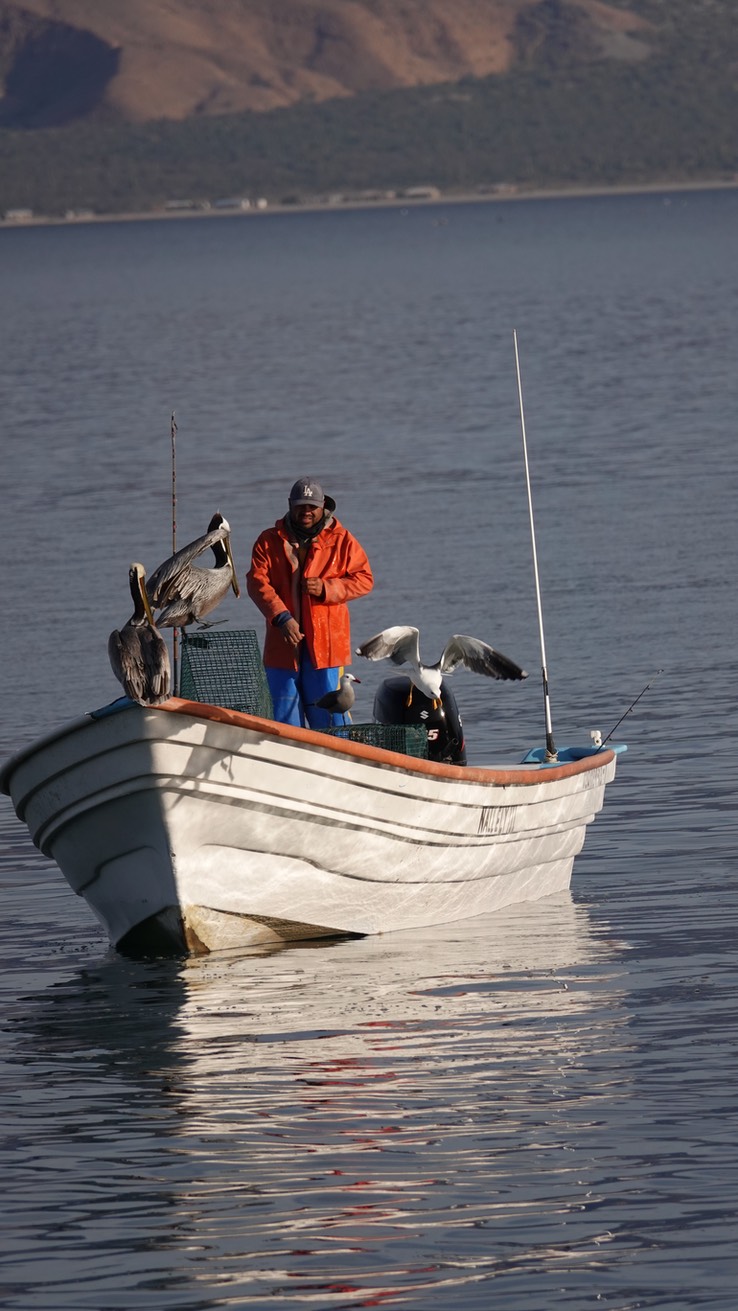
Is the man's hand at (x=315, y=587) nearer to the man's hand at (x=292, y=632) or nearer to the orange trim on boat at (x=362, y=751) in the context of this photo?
the man's hand at (x=292, y=632)

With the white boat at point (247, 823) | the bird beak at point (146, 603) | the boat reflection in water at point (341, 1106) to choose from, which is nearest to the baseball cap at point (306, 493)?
the white boat at point (247, 823)

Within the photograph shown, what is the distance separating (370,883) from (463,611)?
8.91 meters

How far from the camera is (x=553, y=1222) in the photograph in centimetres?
715

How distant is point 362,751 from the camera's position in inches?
380

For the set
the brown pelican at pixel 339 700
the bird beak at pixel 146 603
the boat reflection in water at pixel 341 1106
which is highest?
the bird beak at pixel 146 603

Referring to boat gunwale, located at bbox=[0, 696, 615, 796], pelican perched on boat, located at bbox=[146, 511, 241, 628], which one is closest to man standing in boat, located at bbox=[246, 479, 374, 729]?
boat gunwale, located at bbox=[0, 696, 615, 796]

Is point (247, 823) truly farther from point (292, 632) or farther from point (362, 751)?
point (292, 632)

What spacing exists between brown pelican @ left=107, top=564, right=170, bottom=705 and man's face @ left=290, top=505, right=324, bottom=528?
65.5 inches

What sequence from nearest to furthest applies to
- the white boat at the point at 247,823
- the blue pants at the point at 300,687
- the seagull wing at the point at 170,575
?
1. the seagull wing at the point at 170,575
2. the white boat at the point at 247,823
3. the blue pants at the point at 300,687

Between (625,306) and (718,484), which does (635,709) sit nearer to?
(718,484)

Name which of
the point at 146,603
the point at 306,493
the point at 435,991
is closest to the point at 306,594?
the point at 306,493

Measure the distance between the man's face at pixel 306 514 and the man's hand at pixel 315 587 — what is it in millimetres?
272

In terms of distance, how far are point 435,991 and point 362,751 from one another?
107 cm

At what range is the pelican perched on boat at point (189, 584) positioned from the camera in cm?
919
